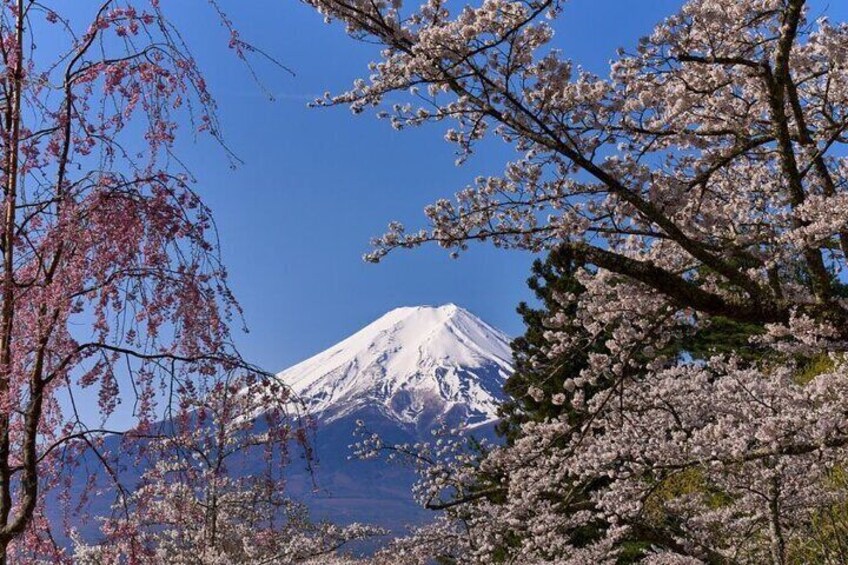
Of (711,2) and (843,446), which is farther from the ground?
(711,2)

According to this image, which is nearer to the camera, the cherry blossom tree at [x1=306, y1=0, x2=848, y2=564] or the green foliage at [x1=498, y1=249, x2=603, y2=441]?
the cherry blossom tree at [x1=306, y1=0, x2=848, y2=564]

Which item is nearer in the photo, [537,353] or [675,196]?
[675,196]

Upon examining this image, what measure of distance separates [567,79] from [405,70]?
1186mm

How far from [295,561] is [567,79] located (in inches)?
499

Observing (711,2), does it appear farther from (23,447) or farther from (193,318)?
(23,447)

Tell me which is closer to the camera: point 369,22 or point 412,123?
point 369,22

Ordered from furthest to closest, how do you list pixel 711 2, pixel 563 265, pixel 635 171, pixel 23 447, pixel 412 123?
pixel 711 2 → pixel 412 123 → pixel 635 171 → pixel 563 265 → pixel 23 447

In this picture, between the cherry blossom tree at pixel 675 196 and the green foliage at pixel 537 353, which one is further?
the green foliage at pixel 537 353

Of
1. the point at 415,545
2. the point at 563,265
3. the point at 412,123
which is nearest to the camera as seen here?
the point at 563,265

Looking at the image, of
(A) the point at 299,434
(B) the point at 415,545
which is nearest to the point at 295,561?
(B) the point at 415,545

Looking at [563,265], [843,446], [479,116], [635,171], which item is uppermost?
[479,116]

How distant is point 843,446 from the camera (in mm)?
5273

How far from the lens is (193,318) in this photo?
3090 mm

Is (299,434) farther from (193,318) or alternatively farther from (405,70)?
(405,70)
